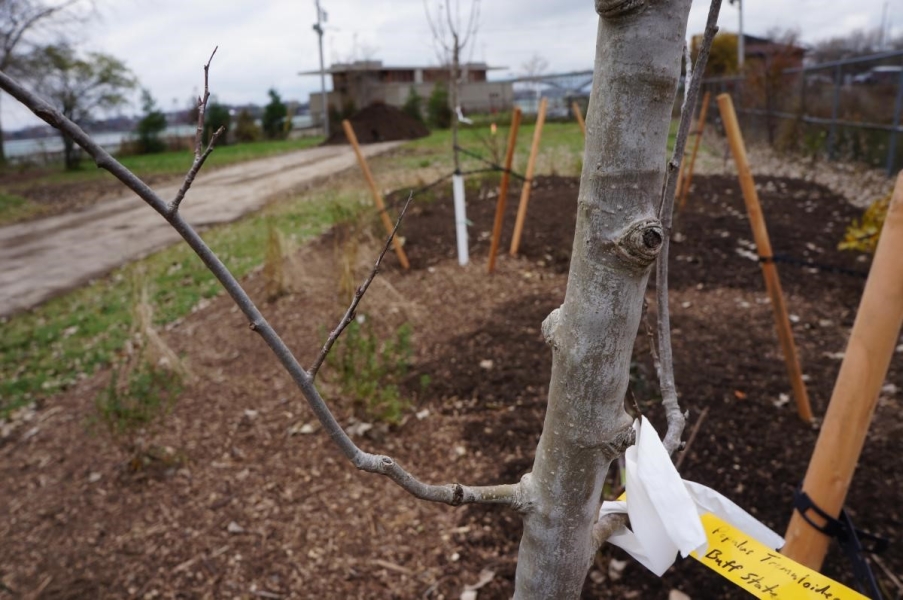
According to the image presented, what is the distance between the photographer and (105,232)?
9.93 metres

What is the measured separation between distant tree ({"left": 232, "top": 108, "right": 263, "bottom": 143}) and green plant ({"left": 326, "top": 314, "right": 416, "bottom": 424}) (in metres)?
25.1

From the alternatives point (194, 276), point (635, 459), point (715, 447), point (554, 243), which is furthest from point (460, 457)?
point (194, 276)

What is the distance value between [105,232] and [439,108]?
1765 centimetres

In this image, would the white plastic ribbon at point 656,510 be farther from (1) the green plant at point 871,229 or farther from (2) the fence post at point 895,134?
(2) the fence post at point 895,134

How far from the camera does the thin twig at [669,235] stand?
782 millimetres

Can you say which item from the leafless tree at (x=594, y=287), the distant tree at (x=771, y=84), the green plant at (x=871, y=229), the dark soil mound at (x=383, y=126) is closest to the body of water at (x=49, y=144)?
the dark soil mound at (x=383, y=126)

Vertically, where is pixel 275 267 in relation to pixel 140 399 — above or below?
above

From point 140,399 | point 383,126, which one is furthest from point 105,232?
point 383,126

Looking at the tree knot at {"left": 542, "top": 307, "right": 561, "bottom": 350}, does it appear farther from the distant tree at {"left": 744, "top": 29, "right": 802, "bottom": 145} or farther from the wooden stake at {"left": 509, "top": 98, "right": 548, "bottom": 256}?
the distant tree at {"left": 744, "top": 29, "right": 802, "bottom": 145}

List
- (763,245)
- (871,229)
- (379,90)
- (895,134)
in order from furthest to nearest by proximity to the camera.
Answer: (379,90) → (895,134) → (871,229) → (763,245)

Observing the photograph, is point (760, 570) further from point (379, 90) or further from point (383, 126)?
point (379, 90)

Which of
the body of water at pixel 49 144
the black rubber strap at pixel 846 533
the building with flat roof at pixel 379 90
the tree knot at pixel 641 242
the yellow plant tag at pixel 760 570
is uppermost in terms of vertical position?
the building with flat roof at pixel 379 90

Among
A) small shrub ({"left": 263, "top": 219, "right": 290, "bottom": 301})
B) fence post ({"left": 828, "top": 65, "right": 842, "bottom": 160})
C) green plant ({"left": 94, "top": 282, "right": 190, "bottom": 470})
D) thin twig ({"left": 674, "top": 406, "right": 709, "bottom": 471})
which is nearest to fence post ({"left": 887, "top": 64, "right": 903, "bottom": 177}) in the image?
fence post ({"left": 828, "top": 65, "right": 842, "bottom": 160})

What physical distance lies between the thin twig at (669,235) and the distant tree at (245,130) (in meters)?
27.5
